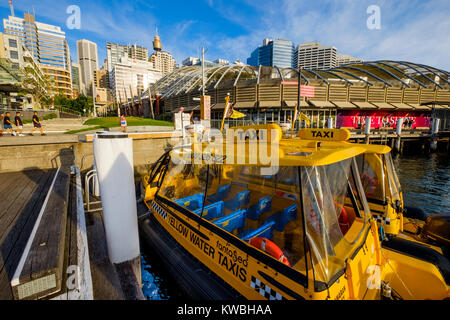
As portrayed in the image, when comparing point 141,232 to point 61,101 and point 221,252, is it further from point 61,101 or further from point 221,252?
point 61,101

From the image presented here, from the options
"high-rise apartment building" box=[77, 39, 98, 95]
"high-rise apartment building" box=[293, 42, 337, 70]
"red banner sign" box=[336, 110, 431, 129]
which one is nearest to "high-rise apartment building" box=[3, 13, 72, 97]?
"high-rise apartment building" box=[77, 39, 98, 95]

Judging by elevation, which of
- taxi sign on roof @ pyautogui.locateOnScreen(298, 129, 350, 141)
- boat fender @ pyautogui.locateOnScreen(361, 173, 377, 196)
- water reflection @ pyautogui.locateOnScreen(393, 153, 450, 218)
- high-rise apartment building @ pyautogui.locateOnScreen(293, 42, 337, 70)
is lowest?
water reflection @ pyautogui.locateOnScreen(393, 153, 450, 218)

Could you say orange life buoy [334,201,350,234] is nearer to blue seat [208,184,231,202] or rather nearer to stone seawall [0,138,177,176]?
blue seat [208,184,231,202]

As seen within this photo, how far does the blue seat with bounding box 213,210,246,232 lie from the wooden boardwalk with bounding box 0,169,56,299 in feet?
8.43

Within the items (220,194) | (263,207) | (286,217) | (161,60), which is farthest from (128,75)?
(286,217)

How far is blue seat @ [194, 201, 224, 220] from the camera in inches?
163

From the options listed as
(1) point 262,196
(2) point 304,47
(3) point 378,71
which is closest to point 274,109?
(3) point 378,71

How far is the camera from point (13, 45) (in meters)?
47.6

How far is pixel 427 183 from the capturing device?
44.1ft

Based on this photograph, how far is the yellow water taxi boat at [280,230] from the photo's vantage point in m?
2.38

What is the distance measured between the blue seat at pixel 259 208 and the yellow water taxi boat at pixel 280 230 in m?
0.02

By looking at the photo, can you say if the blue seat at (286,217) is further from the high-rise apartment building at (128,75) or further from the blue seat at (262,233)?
the high-rise apartment building at (128,75)
